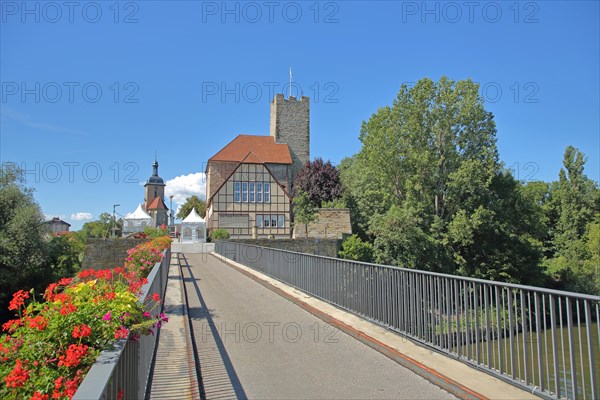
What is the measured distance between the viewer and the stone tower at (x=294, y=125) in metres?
71.4

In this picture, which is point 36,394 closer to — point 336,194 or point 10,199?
point 10,199

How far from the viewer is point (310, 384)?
5133mm

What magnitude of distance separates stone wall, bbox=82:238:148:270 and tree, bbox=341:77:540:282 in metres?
21.4

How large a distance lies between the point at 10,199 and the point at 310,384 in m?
33.0

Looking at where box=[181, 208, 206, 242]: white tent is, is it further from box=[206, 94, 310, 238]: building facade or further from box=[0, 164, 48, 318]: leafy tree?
box=[0, 164, 48, 318]: leafy tree

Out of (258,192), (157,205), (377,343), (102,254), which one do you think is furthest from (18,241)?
(157,205)

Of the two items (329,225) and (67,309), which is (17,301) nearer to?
(67,309)

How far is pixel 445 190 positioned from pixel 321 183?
22.1m

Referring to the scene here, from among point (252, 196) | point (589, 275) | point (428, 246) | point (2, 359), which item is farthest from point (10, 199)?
point (589, 275)

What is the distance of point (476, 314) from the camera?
527 cm

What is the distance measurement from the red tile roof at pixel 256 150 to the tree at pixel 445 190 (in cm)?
2614

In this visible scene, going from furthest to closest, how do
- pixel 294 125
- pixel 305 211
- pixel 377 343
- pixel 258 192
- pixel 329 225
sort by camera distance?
1. pixel 294 125
2. pixel 258 192
3. pixel 329 225
4. pixel 305 211
5. pixel 377 343

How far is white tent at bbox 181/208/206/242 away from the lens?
4600 cm

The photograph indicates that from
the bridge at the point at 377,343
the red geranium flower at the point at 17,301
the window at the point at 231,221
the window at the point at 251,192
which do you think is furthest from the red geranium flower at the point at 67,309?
the window at the point at 251,192
